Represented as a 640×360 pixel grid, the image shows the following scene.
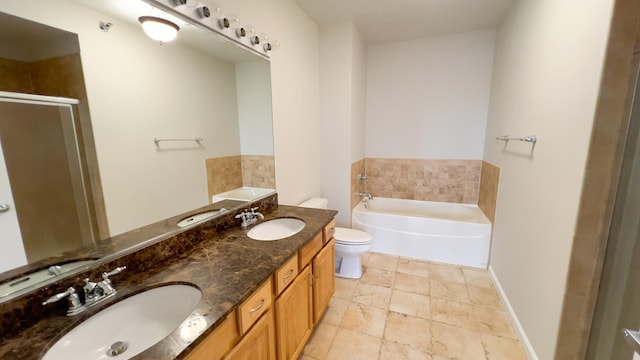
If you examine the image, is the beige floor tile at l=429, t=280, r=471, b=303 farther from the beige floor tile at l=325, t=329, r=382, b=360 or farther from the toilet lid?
the beige floor tile at l=325, t=329, r=382, b=360

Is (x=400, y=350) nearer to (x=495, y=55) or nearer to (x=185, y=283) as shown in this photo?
(x=185, y=283)

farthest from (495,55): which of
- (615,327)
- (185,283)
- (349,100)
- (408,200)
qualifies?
(185,283)

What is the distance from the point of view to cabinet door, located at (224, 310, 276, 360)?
3.36ft

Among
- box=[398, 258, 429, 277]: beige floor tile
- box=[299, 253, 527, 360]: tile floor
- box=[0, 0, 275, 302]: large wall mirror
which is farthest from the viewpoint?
box=[398, 258, 429, 277]: beige floor tile

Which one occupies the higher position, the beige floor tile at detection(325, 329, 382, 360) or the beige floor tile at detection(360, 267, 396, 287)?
the beige floor tile at detection(360, 267, 396, 287)

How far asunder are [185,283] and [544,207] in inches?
81.6

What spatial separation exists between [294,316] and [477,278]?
2.16 m

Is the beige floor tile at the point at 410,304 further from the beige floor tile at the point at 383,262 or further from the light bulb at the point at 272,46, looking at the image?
the light bulb at the point at 272,46

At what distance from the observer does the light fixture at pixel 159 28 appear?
1.23 metres

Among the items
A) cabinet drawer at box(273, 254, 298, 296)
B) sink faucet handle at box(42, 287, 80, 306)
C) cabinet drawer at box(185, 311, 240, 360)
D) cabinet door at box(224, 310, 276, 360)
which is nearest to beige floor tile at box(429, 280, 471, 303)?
cabinet drawer at box(273, 254, 298, 296)

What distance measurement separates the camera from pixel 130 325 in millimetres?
960

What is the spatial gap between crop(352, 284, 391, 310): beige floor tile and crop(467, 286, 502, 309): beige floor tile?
764mm

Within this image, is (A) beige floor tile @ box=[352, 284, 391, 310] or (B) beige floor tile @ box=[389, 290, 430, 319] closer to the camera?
(B) beige floor tile @ box=[389, 290, 430, 319]

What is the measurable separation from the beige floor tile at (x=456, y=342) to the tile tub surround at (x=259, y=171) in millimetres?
1707
